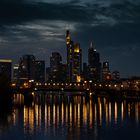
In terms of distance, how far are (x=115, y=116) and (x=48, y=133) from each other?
3135 centimetres

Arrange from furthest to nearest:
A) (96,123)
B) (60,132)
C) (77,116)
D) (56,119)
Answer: (77,116) < (56,119) < (96,123) < (60,132)

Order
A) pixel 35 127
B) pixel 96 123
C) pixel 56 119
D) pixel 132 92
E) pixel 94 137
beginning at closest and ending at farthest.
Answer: pixel 94 137 → pixel 35 127 → pixel 96 123 → pixel 56 119 → pixel 132 92

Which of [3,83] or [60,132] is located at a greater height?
[3,83]

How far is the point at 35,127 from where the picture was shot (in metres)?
80.1

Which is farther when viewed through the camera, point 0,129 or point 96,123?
point 96,123

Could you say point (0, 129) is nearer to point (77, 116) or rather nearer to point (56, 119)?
point (56, 119)

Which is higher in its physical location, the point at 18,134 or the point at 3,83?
the point at 3,83

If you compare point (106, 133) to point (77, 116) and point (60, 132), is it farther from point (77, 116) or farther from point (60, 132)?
point (77, 116)

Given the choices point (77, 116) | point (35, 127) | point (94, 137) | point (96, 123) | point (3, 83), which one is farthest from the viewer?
point (3, 83)

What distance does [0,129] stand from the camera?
255ft

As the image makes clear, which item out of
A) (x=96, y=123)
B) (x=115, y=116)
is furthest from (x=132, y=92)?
(x=96, y=123)

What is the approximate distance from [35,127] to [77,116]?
73.8 ft

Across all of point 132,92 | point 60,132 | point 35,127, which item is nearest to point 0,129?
point 35,127

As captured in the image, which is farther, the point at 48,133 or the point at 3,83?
the point at 3,83
